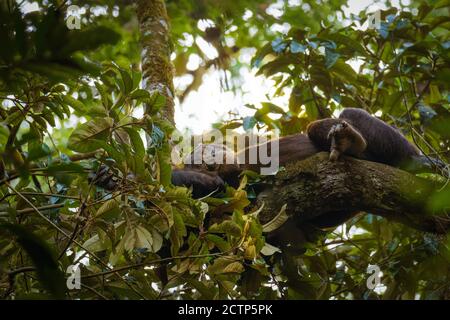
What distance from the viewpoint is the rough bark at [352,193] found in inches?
132

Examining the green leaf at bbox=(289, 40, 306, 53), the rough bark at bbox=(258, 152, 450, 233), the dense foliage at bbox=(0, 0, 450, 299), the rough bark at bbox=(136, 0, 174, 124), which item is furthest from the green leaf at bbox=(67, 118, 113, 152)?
the green leaf at bbox=(289, 40, 306, 53)

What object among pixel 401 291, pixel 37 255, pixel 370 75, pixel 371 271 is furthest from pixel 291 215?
pixel 370 75

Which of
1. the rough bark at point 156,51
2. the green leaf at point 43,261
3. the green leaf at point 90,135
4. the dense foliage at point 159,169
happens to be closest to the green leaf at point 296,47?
the dense foliage at point 159,169

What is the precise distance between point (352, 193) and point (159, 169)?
1.50 m

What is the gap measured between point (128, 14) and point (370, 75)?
3263mm

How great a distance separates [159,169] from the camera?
262cm

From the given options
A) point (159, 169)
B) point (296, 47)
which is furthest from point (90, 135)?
point (296, 47)

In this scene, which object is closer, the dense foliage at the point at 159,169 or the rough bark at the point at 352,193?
the dense foliage at the point at 159,169

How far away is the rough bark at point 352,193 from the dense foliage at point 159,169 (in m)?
0.24

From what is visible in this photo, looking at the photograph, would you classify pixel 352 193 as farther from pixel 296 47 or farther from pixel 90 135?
pixel 90 135

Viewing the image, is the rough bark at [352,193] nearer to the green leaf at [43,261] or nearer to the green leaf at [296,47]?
the green leaf at [296,47]

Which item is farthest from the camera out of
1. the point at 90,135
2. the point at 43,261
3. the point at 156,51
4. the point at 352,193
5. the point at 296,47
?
the point at 296,47

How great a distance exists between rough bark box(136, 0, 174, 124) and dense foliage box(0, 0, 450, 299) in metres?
0.32
